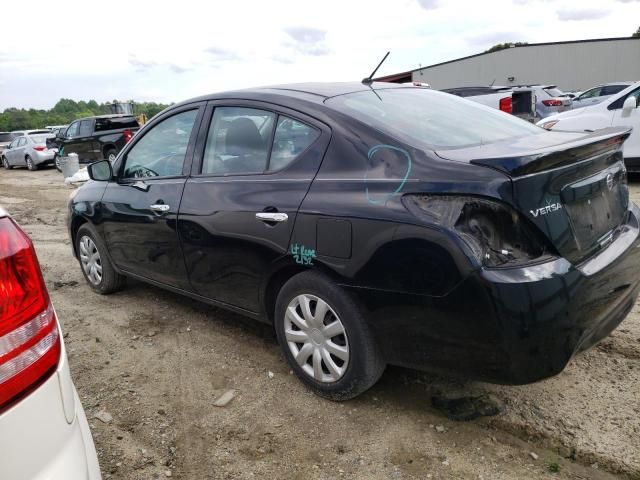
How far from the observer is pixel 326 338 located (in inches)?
108

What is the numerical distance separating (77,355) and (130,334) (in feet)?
1.31

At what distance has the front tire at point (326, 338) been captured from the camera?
259 cm

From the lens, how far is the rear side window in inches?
112

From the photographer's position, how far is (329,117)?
2.77m

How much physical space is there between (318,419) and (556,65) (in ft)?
154

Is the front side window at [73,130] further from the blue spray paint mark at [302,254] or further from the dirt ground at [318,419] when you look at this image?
the blue spray paint mark at [302,254]

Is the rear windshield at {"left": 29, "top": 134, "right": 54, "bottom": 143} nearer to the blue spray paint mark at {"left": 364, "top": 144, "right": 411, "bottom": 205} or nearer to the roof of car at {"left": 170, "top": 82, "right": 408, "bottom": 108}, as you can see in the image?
the roof of car at {"left": 170, "top": 82, "right": 408, "bottom": 108}

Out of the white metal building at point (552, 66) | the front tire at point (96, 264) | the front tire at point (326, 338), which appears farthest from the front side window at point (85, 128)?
the white metal building at point (552, 66)

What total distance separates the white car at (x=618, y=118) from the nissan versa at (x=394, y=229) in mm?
5759

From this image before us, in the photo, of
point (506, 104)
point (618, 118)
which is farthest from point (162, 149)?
point (506, 104)

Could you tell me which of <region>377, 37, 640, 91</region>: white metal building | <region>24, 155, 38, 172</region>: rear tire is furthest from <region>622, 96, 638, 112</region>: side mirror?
<region>377, 37, 640, 91</region>: white metal building

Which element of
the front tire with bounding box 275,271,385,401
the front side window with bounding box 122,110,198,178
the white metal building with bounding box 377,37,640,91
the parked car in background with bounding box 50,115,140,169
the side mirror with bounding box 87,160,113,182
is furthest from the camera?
the white metal building with bounding box 377,37,640,91

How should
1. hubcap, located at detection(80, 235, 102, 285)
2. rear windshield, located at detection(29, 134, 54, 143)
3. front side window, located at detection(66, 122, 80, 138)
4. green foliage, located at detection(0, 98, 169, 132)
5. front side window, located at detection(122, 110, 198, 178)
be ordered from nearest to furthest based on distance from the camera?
front side window, located at detection(122, 110, 198, 178), hubcap, located at detection(80, 235, 102, 285), front side window, located at detection(66, 122, 80, 138), rear windshield, located at detection(29, 134, 54, 143), green foliage, located at detection(0, 98, 169, 132)

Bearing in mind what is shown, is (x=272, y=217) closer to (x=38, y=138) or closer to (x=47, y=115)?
(x=38, y=138)
